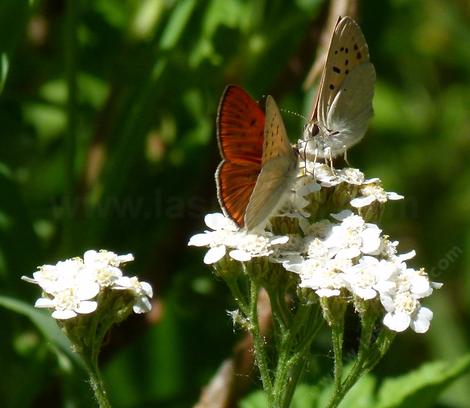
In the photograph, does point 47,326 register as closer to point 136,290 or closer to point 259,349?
point 136,290

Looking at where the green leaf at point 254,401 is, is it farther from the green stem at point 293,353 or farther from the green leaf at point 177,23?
the green leaf at point 177,23

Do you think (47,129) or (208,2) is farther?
(47,129)

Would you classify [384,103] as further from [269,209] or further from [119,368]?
[269,209]

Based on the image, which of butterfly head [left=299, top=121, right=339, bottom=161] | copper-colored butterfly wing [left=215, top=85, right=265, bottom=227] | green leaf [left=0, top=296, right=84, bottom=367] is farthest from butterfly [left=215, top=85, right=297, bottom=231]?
green leaf [left=0, top=296, right=84, bottom=367]

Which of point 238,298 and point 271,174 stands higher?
point 271,174

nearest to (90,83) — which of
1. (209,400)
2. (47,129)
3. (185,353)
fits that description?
(47,129)

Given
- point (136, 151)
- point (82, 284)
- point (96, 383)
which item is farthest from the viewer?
point (136, 151)

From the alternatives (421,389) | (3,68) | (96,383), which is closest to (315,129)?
(421,389)
